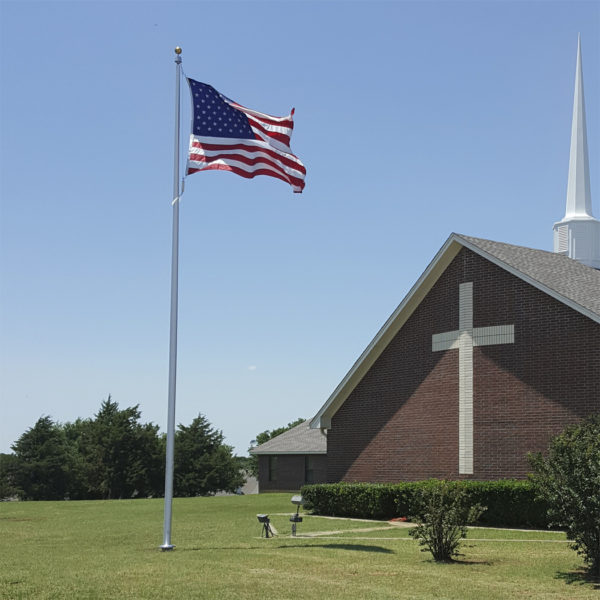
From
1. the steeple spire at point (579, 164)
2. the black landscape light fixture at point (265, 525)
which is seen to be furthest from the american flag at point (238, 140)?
the steeple spire at point (579, 164)

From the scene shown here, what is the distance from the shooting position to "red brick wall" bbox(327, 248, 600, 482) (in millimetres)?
24484

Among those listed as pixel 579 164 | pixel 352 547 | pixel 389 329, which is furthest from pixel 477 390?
pixel 579 164

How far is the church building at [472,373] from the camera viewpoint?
24.6 meters

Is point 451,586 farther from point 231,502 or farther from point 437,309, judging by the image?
point 231,502

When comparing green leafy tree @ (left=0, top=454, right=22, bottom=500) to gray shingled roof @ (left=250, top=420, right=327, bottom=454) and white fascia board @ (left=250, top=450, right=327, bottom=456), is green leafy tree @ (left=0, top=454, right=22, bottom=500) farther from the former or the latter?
white fascia board @ (left=250, top=450, right=327, bottom=456)

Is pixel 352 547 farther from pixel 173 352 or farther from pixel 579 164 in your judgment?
pixel 579 164

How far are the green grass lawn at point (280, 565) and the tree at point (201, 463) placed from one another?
3998 centimetres

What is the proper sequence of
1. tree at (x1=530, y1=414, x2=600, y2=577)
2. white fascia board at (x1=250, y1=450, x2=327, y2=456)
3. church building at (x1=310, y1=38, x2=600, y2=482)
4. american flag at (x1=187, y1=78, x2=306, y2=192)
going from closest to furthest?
1. tree at (x1=530, y1=414, x2=600, y2=577)
2. american flag at (x1=187, y1=78, x2=306, y2=192)
3. church building at (x1=310, y1=38, x2=600, y2=482)
4. white fascia board at (x1=250, y1=450, x2=327, y2=456)

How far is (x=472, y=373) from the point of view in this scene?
88.8 ft

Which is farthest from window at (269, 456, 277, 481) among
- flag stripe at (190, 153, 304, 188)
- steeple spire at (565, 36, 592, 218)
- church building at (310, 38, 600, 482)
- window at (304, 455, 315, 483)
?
flag stripe at (190, 153, 304, 188)

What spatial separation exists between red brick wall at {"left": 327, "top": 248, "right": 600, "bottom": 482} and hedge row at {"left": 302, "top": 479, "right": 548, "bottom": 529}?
1618mm

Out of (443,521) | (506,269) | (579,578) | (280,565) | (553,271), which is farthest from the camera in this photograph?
(553,271)

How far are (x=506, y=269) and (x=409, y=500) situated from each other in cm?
794

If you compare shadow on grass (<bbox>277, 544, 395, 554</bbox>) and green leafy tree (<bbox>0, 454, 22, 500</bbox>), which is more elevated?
shadow on grass (<bbox>277, 544, 395, 554</bbox>)
